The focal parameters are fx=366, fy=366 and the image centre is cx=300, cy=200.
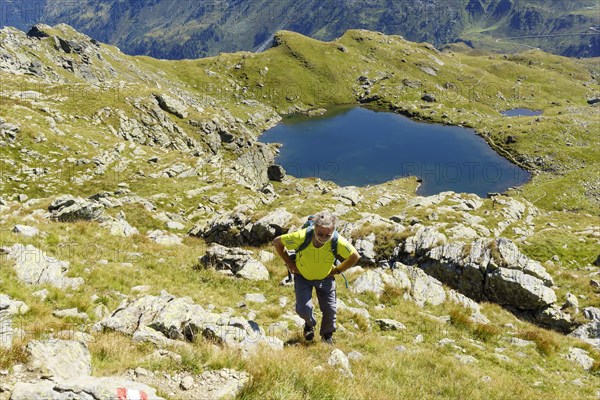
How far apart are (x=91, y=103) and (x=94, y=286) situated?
66184 mm

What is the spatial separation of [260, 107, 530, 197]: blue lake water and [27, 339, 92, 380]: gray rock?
97457 mm

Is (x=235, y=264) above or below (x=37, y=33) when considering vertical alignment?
below

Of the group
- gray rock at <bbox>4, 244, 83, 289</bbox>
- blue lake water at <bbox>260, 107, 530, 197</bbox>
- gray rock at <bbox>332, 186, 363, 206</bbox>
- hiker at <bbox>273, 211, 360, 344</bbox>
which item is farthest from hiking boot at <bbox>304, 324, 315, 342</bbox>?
blue lake water at <bbox>260, 107, 530, 197</bbox>

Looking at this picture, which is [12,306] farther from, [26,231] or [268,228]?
[268,228]

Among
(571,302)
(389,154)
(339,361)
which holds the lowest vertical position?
(389,154)

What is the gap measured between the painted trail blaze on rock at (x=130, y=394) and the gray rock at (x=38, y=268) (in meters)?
9.27

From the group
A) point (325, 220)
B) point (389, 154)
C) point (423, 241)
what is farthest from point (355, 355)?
point (389, 154)

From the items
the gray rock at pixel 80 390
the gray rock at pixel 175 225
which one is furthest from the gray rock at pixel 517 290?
the gray rock at pixel 175 225

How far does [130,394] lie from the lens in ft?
19.2

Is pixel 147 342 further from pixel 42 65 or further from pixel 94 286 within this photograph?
pixel 42 65

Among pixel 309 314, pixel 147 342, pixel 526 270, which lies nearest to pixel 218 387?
pixel 147 342

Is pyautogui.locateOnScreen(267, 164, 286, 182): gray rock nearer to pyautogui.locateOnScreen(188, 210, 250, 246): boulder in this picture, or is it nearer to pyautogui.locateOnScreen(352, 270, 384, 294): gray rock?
pyautogui.locateOnScreen(188, 210, 250, 246): boulder

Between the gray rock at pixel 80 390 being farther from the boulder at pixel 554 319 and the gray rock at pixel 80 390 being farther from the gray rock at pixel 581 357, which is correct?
the boulder at pixel 554 319

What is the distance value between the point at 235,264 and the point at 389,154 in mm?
119556
